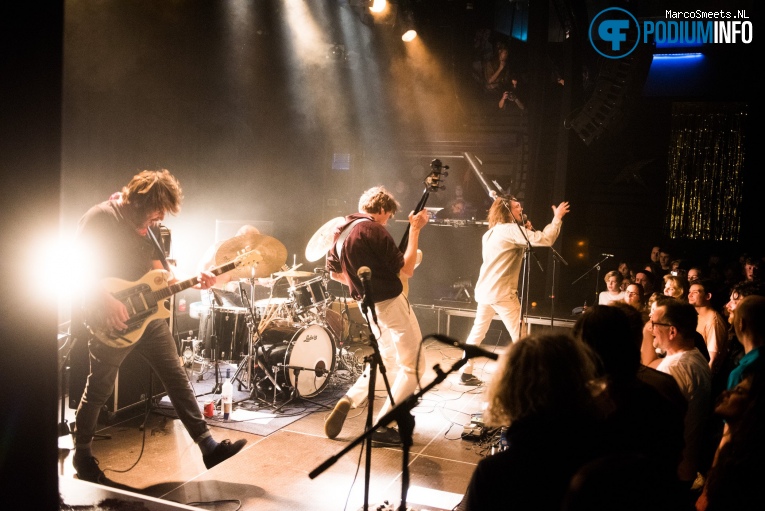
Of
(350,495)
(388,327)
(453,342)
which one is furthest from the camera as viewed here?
(388,327)

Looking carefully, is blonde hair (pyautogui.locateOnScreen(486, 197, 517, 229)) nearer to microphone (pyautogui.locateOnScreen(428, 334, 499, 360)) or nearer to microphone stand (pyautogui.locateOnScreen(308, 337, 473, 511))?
microphone stand (pyautogui.locateOnScreen(308, 337, 473, 511))

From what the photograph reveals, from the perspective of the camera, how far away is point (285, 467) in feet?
15.9

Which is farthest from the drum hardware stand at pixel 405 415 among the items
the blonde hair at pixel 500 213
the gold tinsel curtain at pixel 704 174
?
the gold tinsel curtain at pixel 704 174

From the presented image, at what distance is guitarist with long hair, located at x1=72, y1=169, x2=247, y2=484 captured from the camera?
4289 millimetres

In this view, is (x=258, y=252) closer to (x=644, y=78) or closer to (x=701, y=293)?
(x=701, y=293)

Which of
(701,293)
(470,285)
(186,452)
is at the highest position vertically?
(701,293)

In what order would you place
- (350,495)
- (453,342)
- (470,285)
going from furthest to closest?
(470,285) < (350,495) < (453,342)

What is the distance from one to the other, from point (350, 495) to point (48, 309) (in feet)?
11.0

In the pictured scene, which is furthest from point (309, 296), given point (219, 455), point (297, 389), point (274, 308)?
point (219, 455)

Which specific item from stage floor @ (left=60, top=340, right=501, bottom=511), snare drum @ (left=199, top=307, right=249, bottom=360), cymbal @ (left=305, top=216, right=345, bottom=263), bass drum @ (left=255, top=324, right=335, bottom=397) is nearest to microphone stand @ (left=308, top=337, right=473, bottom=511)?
stage floor @ (left=60, top=340, right=501, bottom=511)

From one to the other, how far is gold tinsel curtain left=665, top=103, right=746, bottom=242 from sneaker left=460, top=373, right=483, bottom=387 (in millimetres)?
6470

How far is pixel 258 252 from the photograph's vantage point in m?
6.06

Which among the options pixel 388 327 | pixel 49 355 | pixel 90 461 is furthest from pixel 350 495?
pixel 49 355

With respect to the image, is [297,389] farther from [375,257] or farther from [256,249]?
[375,257]
